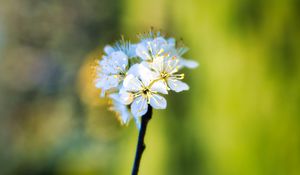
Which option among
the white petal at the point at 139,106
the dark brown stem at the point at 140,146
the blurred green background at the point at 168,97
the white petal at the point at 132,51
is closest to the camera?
the dark brown stem at the point at 140,146

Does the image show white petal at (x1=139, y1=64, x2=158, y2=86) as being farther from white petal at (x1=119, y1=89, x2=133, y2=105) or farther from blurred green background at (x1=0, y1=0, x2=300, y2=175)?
blurred green background at (x1=0, y1=0, x2=300, y2=175)

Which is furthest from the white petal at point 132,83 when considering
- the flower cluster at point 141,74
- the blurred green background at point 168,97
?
the blurred green background at point 168,97

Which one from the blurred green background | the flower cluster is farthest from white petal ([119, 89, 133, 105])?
the blurred green background

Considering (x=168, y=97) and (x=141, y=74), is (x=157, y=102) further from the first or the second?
(x=168, y=97)

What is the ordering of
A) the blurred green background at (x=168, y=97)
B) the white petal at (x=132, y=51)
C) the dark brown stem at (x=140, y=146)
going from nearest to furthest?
the dark brown stem at (x=140, y=146) → the white petal at (x=132, y=51) → the blurred green background at (x=168, y=97)

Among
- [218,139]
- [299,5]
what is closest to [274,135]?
[218,139]

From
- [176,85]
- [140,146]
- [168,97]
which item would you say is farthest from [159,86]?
[168,97]

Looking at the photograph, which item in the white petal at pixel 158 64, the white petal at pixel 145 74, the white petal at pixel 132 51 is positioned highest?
the white petal at pixel 132 51

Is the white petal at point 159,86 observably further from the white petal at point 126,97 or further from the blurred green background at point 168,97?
the blurred green background at point 168,97
